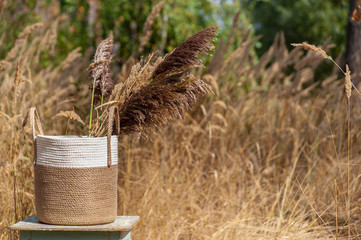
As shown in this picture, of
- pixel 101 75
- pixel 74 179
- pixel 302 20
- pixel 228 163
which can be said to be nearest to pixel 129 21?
pixel 228 163

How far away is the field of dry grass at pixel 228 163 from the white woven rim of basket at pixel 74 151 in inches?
18.7

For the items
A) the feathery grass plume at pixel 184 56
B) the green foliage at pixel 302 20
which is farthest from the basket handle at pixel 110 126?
the green foliage at pixel 302 20

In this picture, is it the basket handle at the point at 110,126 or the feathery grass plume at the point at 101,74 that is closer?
the basket handle at the point at 110,126

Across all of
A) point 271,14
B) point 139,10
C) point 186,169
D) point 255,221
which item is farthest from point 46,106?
point 271,14

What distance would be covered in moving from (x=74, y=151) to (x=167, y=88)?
0.39 metres

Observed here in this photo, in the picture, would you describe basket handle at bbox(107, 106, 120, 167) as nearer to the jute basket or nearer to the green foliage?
the jute basket

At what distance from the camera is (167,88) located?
188 centimetres

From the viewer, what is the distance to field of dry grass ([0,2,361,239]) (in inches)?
104

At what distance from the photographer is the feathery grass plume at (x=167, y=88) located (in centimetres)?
188

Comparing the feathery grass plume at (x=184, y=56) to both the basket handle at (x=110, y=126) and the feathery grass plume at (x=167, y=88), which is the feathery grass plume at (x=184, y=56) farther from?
the basket handle at (x=110, y=126)

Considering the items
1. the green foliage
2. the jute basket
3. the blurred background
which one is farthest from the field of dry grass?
the green foliage

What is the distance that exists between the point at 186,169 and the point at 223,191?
25 cm

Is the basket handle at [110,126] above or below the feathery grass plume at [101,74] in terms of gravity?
below

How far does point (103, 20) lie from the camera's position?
19.5 feet
